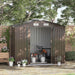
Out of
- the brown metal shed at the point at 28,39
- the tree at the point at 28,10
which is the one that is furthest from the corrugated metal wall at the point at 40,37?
the brown metal shed at the point at 28,39

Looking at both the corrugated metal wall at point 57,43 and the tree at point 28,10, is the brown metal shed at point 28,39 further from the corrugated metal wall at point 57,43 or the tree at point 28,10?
the tree at point 28,10

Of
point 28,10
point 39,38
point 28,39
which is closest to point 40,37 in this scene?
point 39,38

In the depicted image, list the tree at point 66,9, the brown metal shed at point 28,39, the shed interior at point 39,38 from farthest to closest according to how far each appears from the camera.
Result: 1. the tree at point 66,9
2. the shed interior at point 39,38
3. the brown metal shed at point 28,39

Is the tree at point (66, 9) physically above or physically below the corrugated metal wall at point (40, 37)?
above

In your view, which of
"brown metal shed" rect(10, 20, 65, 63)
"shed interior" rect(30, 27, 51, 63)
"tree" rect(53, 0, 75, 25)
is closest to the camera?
"brown metal shed" rect(10, 20, 65, 63)

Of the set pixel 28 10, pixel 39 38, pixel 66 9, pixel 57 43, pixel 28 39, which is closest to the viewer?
pixel 28 39

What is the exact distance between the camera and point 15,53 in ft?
45.8

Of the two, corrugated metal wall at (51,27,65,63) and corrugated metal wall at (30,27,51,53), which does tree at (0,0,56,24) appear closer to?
corrugated metal wall at (30,27,51,53)

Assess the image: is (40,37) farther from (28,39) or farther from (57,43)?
(28,39)

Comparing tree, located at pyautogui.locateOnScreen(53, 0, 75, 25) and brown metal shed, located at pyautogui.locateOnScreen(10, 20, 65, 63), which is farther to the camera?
tree, located at pyautogui.locateOnScreen(53, 0, 75, 25)

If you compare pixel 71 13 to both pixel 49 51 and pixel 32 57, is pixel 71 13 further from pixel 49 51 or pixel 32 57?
pixel 32 57

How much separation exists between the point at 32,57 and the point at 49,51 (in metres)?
1.53

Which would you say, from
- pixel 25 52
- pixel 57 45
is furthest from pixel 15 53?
pixel 57 45

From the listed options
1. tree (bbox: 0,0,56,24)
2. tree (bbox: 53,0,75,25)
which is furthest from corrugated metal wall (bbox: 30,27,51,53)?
tree (bbox: 53,0,75,25)
